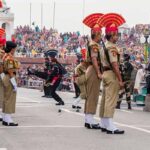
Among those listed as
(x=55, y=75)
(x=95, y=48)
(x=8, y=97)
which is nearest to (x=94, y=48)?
(x=95, y=48)

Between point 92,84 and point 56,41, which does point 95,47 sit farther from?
point 56,41

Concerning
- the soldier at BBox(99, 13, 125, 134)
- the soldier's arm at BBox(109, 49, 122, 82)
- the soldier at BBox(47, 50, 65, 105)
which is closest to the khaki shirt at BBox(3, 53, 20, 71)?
the soldier at BBox(99, 13, 125, 134)

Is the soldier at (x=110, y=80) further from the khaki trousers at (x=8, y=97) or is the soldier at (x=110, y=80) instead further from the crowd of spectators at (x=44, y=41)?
the crowd of spectators at (x=44, y=41)

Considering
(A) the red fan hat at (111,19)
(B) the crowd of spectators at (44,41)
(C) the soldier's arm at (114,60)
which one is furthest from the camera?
(B) the crowd of spectators at (44,41)

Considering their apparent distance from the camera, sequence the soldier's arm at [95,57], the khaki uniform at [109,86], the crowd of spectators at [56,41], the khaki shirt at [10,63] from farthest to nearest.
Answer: the crowd of spectators at [56,41]
the khaki shirt at [10,63]
the soldier's arm at [95,57]
the khaki uniform at [109,86]

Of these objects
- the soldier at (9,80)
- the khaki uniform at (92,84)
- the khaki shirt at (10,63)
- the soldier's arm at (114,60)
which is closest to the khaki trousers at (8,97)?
the soldier at (9,80)

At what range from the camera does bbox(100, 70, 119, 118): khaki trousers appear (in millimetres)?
10180

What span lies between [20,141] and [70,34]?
2356 inches

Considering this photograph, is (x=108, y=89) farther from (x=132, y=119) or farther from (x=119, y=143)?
(x=132, y=119)

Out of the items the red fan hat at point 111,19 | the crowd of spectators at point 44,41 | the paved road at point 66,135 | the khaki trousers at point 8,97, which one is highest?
the crowd of spectators at point 44,41

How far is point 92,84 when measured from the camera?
10.9m

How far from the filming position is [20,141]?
357 inches

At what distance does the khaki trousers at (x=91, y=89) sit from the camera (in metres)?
10.8

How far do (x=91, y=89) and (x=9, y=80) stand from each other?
1577 mm
